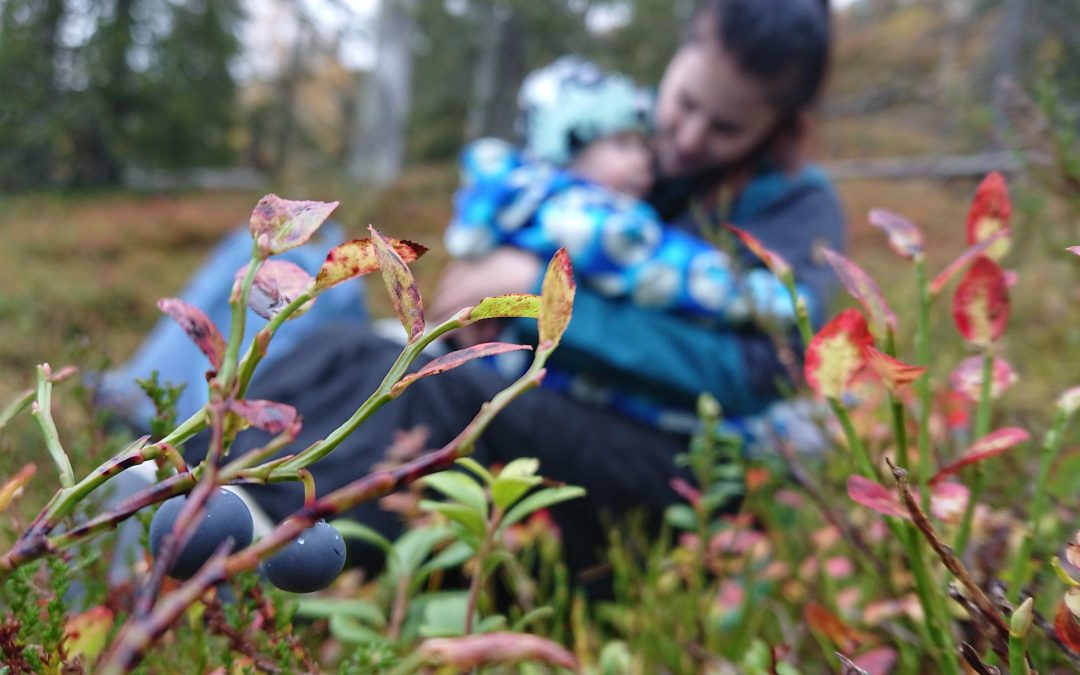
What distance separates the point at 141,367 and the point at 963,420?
74.0 inches

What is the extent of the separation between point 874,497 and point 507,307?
155 millimetres

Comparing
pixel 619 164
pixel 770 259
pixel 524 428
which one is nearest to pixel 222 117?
pixel 619 164

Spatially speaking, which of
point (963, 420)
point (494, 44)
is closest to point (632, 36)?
point (494, 44)

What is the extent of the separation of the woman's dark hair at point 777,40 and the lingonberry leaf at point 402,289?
1.36 meters

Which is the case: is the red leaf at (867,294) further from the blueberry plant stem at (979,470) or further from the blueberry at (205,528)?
the blueberry at (205,528)

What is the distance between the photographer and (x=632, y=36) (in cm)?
732

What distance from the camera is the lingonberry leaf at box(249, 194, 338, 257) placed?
8.3 inches

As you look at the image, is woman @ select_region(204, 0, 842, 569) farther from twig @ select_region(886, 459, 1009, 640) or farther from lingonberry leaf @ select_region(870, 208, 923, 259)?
twig @ select_region(886, 459, 1009, 640)

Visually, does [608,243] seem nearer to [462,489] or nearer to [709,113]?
[709,113]

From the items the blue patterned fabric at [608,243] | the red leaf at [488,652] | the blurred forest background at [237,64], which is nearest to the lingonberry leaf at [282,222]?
the red leaf at [488,652]

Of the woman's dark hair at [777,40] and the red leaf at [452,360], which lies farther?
the woman's dark hair at [777,40]

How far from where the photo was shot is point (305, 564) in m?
0.22

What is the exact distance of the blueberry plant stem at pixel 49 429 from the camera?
0.69ft

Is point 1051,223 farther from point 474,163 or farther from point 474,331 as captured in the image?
point 474,163
